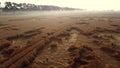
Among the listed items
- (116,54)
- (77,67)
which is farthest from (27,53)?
(116,54)

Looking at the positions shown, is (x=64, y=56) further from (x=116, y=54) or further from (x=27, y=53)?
(x=116, y=54)

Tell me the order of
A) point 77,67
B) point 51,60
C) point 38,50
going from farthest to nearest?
point 38,50
point 51,60
point 77,67

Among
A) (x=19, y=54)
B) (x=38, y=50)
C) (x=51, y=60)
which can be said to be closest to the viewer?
(x=51, y=60)

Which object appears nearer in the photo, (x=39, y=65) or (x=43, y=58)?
(x=39, y=65)

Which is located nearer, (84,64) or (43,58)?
(84,64)

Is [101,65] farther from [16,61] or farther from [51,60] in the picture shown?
[16,61]

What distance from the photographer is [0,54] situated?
11672 millimetres

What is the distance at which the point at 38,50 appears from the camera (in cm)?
1294

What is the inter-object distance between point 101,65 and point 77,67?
1654 millimetres

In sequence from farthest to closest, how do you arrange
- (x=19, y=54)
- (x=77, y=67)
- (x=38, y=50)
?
(x=38, y=50)
(x=19, y=54)
(x=77, y=67)

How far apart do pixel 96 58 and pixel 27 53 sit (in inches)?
222

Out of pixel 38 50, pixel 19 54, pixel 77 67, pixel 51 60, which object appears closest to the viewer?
pixel 77 67

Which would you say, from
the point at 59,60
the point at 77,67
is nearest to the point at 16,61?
the point at 59,60

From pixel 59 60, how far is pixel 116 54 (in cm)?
493
